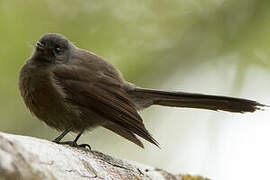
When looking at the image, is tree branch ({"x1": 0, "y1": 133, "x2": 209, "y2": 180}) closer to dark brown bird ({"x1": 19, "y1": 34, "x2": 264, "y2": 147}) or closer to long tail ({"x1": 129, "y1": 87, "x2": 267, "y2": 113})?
dark brown bird ({"x1": 19, "y1": 34, "x2": 264, "y2": 147})

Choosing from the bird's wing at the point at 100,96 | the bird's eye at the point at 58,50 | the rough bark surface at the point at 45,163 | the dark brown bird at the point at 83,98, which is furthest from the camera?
the bird's eye at the point at 58,50

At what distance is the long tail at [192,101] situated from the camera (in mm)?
4664

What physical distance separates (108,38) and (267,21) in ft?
6.41

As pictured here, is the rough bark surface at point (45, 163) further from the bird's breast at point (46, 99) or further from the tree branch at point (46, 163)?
the bird's breast at point (46, 99)

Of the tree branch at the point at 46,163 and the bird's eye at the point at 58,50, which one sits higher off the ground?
the bird's eye at the point at 58,50

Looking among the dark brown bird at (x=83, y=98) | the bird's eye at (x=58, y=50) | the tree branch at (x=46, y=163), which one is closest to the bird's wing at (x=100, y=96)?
the dark brown bird at (x=83, y=98)

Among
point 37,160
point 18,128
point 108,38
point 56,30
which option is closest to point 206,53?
point 108,38

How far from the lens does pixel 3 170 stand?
2357mm

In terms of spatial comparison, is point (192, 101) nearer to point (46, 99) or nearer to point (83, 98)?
point (83, 98)

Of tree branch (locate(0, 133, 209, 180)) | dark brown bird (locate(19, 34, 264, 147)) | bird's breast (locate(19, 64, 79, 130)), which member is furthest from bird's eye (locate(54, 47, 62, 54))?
tree branch (locate(0, 133, 209, 180))

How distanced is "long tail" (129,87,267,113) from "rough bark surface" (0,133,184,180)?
1595 millimetres

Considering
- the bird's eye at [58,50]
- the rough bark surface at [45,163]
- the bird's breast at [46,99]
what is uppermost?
the bird's eye at [58,50]

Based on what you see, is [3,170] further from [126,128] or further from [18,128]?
[18,128]

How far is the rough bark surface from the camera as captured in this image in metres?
2.46
